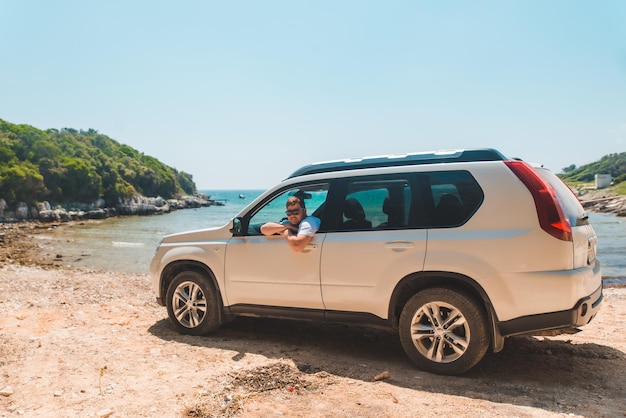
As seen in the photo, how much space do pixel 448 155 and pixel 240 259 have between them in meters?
2.63

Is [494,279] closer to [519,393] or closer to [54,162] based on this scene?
[519,393]

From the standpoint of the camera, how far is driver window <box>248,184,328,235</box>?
195 inches

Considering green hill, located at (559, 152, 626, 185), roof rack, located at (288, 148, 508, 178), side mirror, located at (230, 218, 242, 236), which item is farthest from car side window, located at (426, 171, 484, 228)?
green hill, located at (559, 152, 626, 185)

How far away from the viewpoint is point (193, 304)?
220 inches

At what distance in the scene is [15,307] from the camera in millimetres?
7324

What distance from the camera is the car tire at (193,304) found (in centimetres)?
545

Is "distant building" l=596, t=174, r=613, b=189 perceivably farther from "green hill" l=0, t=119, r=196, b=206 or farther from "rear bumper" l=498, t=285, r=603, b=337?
"rear bumper" l=498, t=285, r=603, b=337

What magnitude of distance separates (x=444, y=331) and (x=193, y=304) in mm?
3126

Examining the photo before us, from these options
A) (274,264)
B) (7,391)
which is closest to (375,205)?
(274,264)

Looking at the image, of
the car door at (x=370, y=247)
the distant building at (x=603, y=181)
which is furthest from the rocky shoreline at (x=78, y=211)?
the distant building at (x=603, y=181)

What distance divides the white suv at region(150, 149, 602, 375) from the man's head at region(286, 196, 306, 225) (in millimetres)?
103

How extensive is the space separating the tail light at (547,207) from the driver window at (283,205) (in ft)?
6.74

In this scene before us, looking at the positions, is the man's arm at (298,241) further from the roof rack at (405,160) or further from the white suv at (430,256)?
the roof rack at (405,160)

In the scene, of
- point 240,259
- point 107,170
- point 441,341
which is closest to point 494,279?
point 441,341
